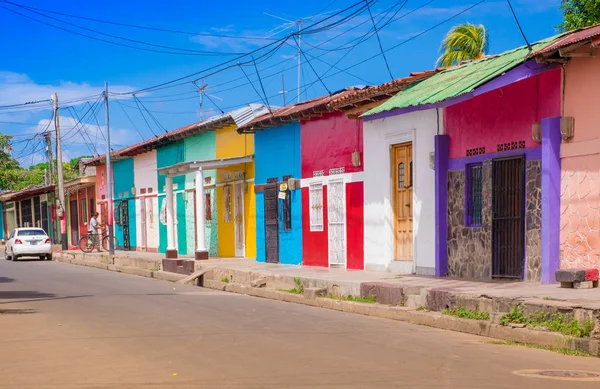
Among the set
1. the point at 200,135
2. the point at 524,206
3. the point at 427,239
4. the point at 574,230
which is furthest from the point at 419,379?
the point at 200,135

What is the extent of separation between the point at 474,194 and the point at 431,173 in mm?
1152

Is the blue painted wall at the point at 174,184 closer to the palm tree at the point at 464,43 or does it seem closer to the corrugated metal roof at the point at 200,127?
the corrugated metal roof at the point at 200,127

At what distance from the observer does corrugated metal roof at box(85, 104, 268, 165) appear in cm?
2392

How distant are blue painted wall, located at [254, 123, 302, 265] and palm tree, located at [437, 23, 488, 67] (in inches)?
395

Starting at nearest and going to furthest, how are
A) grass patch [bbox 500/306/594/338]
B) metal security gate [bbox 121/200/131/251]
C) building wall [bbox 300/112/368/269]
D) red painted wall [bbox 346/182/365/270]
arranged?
1. grass patch [bbox 500/306/594/338]
2. red painted wall [bbox 346/182/365/270]
3. building wall [bbox 300/112/368/269]
4. metal security gate [bbox 121/200/131/251]

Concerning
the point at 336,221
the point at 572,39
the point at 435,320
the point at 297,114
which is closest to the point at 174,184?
the point at 297,114

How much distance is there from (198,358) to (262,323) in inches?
123

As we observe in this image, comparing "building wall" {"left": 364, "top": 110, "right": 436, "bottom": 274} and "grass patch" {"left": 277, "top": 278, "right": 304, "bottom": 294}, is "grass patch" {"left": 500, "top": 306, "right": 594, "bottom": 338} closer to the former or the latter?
"building wall" {"left": 364, "top": 110, "right": 436, "bottom": 274}

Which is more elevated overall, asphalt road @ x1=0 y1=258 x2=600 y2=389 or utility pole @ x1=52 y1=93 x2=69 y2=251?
utility pole @ x1=52 y1=93 x2=69 y2=251

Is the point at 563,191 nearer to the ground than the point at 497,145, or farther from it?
nearer to the ground

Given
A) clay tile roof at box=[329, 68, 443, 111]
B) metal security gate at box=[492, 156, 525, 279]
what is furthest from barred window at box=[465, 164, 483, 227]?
clay tile roof at box=[329, 68, 443, 111]

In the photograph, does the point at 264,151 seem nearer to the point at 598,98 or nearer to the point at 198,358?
the point at 598,98

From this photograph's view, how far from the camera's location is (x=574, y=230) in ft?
39.8

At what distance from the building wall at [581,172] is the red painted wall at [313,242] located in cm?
817
